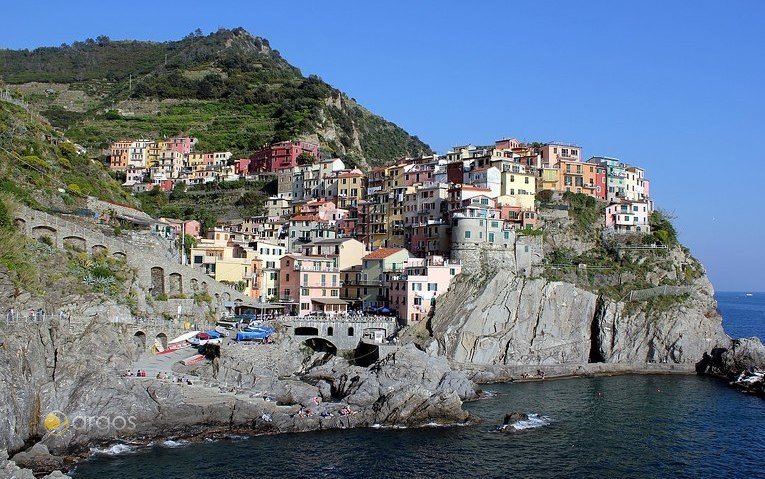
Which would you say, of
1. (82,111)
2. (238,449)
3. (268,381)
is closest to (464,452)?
(238,449)

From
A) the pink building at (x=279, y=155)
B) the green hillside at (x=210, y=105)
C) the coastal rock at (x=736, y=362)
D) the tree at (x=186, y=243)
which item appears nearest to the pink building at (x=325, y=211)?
the pink building at (x=279, y=155)

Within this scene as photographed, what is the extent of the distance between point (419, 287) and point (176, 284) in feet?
68.3

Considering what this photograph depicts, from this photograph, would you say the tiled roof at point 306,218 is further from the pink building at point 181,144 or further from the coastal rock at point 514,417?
the coastal rock at point 514,417

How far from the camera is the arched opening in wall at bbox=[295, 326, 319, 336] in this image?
59.9m

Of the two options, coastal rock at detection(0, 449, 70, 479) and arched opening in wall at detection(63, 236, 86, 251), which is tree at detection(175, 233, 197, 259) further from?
coastal rock at detection(0, 449, 70, 479)

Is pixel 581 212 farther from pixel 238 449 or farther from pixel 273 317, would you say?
pixel 238 449

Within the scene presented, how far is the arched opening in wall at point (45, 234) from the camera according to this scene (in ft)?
174

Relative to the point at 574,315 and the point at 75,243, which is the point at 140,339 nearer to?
the point at 75,243

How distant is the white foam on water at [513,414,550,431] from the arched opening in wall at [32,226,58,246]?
3597 centimetres

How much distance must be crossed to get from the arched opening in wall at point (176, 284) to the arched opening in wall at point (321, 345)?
11.1 meters

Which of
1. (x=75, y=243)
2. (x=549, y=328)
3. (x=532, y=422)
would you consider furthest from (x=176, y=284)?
(x=549, y=328)

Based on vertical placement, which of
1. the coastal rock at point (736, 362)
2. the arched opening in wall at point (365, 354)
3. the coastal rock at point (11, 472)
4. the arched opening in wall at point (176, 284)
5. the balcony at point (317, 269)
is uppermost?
the balcony at point (317, 269)

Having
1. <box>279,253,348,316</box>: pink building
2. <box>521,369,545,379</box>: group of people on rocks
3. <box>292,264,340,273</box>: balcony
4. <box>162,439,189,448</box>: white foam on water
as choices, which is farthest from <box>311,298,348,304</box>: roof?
<box>162,439,189,448</box>: white foam on water

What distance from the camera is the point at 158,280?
5766cm
